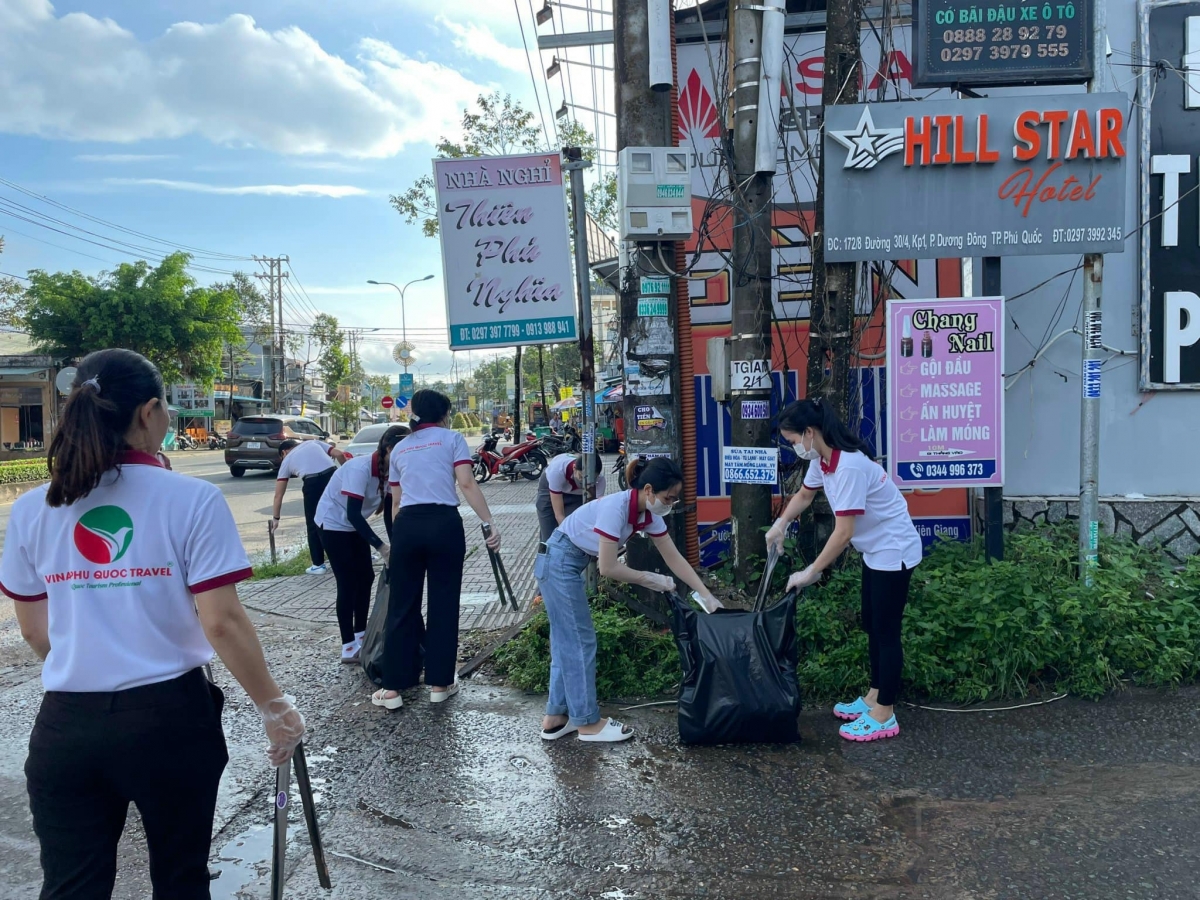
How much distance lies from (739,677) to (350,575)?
2806 millimetres

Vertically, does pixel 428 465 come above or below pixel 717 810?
above

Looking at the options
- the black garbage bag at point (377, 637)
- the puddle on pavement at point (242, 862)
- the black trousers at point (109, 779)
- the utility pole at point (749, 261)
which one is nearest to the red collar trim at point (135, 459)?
the black trousers at point (109, 779)

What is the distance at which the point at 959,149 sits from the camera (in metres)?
5.29

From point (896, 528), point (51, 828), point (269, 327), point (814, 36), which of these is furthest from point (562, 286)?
point (269, 327)

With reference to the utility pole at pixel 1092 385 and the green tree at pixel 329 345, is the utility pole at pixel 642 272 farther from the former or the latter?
the green tree at pixel 329 345

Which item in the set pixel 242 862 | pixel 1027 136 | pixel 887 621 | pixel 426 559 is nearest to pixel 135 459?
pixel 242 862

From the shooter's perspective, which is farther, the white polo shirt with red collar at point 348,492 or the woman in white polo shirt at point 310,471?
the woman in white polo shirt at point 310,471

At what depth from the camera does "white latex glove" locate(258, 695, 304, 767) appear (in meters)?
2.28

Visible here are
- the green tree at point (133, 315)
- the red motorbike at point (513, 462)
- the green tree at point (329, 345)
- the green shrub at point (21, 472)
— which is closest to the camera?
the green shrub at point (21, 472)

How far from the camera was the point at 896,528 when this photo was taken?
4.23 metres

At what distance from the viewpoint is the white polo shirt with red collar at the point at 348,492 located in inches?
214

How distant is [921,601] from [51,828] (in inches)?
169

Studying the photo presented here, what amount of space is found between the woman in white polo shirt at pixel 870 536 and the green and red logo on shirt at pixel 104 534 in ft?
10.2

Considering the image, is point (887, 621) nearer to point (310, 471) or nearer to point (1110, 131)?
point (1110, 131)
